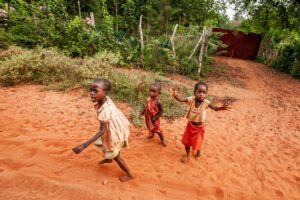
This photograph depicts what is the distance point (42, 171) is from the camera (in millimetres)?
2596

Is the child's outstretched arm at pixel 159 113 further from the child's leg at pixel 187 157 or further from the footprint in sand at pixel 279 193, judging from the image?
the footprint in sand at pixel 279 193

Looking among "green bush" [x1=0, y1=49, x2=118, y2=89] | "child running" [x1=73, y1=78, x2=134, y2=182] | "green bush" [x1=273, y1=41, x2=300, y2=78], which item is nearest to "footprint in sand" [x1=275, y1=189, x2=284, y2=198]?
"child running" [x1=73, y1=78, x2=134, y2=182]

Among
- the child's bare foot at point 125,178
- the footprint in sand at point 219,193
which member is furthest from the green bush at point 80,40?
the footprint in sand at point 219,193

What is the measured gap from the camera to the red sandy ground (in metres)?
2.47

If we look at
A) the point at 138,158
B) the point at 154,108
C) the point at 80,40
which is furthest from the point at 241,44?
the point at 138,158

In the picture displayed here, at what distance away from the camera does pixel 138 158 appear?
3.12m

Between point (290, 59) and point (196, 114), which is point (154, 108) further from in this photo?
point (290, 59)

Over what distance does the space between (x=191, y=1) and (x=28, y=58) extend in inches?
429

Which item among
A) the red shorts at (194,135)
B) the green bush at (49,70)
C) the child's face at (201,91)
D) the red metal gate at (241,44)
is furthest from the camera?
the red metal gate at (241,44)

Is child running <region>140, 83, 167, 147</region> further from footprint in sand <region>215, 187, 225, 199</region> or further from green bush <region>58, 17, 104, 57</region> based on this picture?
green bush <region>58, 17, 104, 57</region>

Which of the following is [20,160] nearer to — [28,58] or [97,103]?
[97,103]

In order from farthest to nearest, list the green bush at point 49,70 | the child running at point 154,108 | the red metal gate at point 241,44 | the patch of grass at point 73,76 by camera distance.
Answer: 1. the red metal gate at point 241,44
2. the green bush at point 49,70
3. the patch of grass at point 73,76
4. the child running at point 154,108

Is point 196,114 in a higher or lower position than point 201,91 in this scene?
lower

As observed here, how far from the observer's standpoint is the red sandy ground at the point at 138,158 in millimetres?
2475
